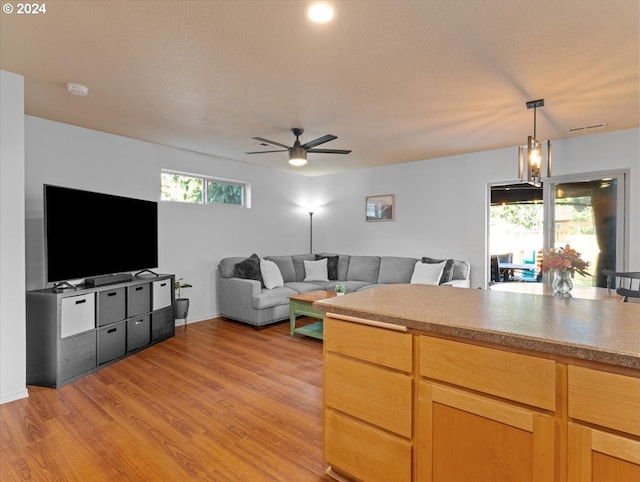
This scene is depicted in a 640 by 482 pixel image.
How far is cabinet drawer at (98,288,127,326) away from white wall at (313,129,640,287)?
4.01 metres

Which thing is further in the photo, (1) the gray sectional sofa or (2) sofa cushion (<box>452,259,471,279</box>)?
(2) sofa cushion (<box>452,259,471,279</box>)

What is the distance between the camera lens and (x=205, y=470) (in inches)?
73.5

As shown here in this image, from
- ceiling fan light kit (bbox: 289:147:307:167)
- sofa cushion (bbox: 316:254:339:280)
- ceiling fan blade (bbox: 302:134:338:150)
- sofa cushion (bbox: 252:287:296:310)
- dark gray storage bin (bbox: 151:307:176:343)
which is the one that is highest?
ceiling fan blade (bbox: 302:134:338:150)

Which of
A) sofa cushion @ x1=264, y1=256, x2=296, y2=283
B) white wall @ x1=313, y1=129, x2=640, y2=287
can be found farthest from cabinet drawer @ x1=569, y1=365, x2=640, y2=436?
sofa cushion @ x1=264, y1=256, x2=296, y2=283

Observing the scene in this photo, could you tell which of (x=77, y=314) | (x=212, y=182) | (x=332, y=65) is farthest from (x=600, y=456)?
(x=212, y=182)

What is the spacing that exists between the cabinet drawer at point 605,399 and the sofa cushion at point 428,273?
3.81 meters

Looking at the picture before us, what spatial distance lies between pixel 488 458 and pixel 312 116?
10.3 ft

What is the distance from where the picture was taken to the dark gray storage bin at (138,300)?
12.0 feet

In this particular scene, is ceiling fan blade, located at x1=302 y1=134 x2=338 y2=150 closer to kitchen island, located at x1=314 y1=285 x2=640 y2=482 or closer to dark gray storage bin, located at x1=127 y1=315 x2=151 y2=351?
kitchen island, located at x1=314 y1=285 x2=640 y2=482

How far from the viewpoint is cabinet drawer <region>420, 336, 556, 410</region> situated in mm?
1196

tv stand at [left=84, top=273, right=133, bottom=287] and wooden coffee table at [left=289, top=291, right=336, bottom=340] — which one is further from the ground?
tv stand at [left=84, top=273, right=133, bottom=287]

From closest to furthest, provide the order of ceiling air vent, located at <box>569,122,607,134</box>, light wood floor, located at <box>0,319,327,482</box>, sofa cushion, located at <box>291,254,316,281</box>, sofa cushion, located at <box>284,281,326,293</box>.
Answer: light wood floor, located at <box>0,319,327,482</box> < ceiling air vent, located at <box>569,122,607,134</box> < sofa cushion, located at <box>284,281,326,293</box> < sofa cushion, located at <box>291,254,316,281</box>

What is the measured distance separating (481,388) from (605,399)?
14.6 inches

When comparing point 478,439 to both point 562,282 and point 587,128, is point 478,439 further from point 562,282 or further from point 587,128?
point 587,128
